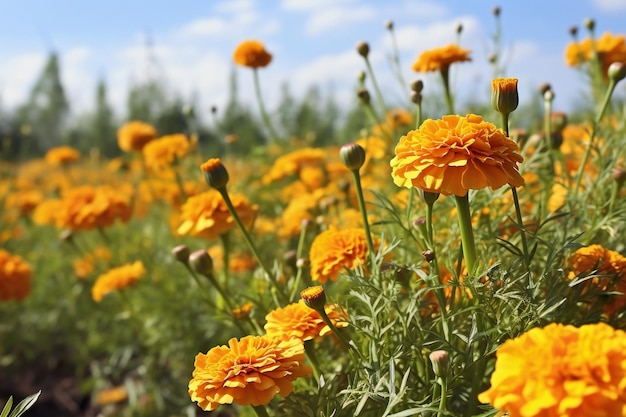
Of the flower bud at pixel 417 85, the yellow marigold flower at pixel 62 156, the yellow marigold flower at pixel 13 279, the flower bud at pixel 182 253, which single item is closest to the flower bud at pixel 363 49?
the flower bud at pixel 417 85

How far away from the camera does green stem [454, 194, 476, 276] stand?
86 cm

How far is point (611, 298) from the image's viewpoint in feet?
3.33

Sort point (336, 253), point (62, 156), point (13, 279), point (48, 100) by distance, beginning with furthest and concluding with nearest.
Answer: point (48, 100)
point (62, 156)
point (13, 279)
point (336, 253)

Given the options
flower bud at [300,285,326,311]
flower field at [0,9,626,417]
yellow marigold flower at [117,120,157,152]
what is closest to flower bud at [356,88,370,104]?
flower field at [0,9,626,417]

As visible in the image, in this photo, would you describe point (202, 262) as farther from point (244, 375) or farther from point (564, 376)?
point (564, 376)

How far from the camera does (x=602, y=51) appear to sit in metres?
2.07

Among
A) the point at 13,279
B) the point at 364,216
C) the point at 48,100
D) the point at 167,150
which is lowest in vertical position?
the point at 48,100

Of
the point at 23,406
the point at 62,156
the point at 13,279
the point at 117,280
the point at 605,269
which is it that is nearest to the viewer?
the point at 23,406

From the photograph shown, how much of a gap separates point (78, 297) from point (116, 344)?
555 millimetres

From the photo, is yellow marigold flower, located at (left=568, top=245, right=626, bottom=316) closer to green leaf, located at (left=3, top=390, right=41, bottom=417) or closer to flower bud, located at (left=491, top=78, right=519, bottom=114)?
flower bud, located at (left=491, top=78, right=519, bottom=114)

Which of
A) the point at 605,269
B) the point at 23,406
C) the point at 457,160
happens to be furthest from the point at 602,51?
the point at 23,406

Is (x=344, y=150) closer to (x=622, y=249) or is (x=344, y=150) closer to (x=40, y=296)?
(x=622, y=249)

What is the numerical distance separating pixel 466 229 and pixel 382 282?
0.21 meters

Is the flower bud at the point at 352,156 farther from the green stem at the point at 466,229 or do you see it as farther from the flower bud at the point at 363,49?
the flower bud at the point at 363,49
